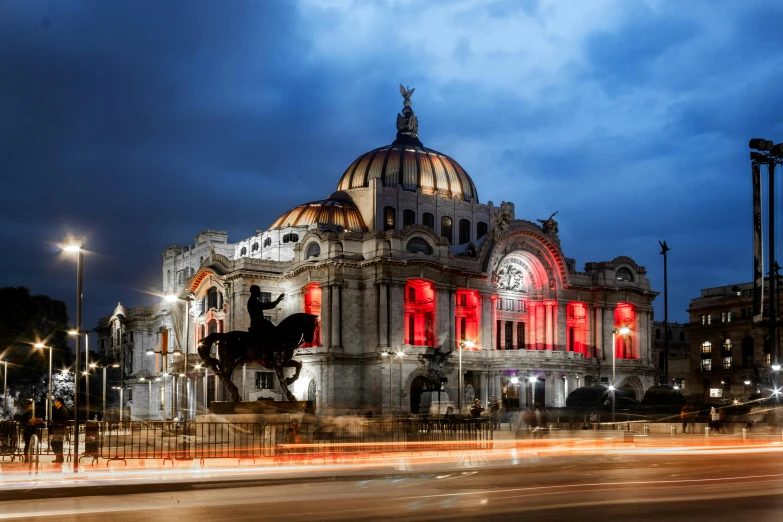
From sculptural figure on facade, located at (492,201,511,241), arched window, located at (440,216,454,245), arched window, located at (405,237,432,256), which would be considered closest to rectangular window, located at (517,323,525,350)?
sculptural figure on facade, located at (492,201,511,241)

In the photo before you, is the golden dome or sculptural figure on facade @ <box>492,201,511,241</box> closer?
sculptural figure on facade @ <box>492,201,511,241</box>

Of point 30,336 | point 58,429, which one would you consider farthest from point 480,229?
point 58,429

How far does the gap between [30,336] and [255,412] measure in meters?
51.8

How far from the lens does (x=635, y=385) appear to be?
93.6 meters

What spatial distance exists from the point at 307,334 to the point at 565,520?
21996 millimetres

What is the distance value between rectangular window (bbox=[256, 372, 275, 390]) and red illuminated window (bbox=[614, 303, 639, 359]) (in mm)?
35545

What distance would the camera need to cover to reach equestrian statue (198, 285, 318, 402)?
36000mm

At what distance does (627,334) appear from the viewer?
310ft

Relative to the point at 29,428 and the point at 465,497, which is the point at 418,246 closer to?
the point at 29,428

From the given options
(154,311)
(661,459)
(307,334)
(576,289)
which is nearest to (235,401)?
(307,334)

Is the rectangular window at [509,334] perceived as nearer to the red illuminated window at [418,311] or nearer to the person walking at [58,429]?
the red illuminated window at [418,311]

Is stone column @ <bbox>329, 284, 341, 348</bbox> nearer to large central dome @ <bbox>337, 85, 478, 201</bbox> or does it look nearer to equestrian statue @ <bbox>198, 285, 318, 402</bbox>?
large central dome @ <bbox>337, 85, 478, 201</bbox>

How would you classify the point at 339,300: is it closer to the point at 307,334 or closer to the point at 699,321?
the point at 307,334

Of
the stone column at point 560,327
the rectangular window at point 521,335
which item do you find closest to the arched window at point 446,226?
the rectangular window at point 521,335
